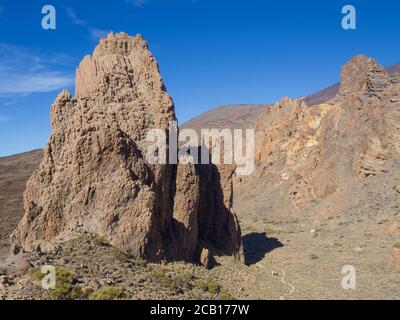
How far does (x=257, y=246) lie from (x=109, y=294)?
23257 mm

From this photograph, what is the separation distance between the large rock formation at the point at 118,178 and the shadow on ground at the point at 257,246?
4.46 meters

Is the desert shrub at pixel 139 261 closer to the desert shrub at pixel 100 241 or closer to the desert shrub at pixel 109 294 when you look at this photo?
the desert shrub at pixel 100 241

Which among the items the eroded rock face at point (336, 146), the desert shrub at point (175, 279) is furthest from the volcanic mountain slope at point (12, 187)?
the eroded rock face at point (336, 146)

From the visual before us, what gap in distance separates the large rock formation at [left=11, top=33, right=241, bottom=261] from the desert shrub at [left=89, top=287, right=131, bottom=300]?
13.1ft

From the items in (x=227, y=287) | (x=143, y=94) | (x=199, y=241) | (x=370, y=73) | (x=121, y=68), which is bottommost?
(x=227, y=287)

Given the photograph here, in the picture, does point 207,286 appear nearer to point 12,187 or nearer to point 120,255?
point 120,255

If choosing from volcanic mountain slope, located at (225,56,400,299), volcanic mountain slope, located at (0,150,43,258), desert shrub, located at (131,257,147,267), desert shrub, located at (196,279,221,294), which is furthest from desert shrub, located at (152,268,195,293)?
volcanic mountain slope, located at (0,150,43,258)

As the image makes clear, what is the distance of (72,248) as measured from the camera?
17.4 metres

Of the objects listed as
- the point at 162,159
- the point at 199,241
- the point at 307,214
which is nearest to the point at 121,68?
the point at 162,159

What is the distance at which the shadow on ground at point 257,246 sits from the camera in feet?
101

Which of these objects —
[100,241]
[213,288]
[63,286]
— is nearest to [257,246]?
[213,288]
